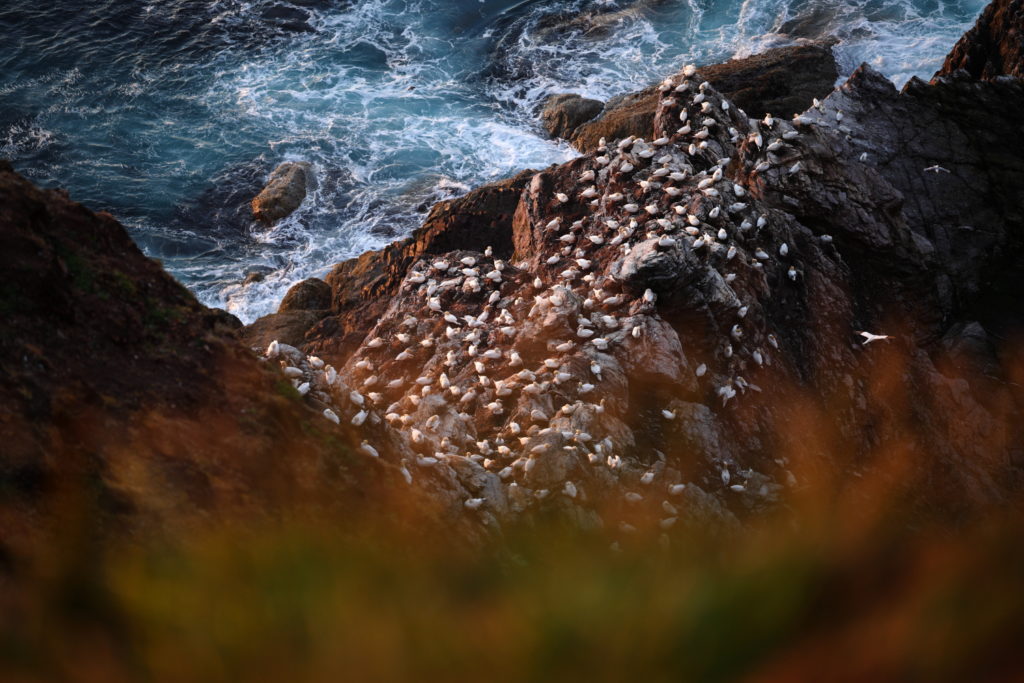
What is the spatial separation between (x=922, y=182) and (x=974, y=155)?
52.7 inches

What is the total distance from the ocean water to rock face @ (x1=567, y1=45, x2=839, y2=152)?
1633 mm

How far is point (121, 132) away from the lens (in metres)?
21.8

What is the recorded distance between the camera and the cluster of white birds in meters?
7.91

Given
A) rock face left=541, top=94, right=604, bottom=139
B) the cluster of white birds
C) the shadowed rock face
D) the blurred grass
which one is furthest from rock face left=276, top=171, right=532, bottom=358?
the blurred grass

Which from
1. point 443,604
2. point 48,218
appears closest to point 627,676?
point 443,604

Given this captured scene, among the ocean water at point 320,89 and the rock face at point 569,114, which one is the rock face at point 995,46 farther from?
the rock face at point 569,114

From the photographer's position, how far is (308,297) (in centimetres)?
1438

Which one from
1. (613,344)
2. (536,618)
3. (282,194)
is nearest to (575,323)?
(613,344)

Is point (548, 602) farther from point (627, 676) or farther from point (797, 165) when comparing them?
point (797, 165)

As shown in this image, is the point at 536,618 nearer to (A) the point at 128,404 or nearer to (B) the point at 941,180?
(A) the point at 128,404

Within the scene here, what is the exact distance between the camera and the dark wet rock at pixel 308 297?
14320 millimetres

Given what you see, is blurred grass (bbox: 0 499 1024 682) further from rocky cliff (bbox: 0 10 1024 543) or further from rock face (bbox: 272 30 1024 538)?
rock face (bbox: 272 30 1024 538)

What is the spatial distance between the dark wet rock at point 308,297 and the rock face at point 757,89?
7561 millimetres

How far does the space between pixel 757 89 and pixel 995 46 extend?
4.64 meters
